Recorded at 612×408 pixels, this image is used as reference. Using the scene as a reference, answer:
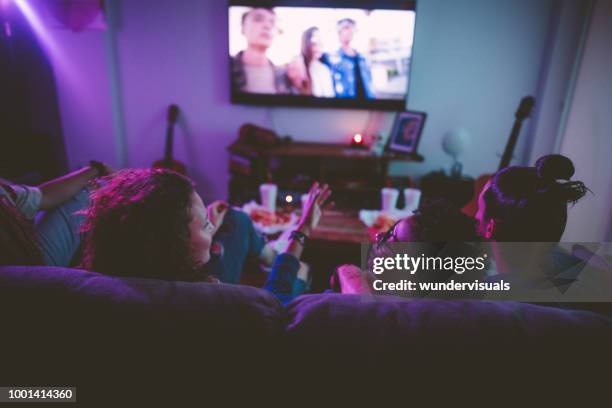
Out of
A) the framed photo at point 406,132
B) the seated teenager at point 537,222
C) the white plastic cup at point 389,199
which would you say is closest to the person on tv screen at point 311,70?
the framed photo at point 406,132

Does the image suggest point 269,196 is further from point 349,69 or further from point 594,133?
point 594,133

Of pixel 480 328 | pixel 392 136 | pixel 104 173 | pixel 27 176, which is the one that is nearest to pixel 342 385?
pixel 480 328

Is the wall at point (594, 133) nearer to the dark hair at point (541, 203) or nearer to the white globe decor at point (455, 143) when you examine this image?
the white globe decor at point (455, 143)

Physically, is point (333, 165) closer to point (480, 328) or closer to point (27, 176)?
point (27, 176)

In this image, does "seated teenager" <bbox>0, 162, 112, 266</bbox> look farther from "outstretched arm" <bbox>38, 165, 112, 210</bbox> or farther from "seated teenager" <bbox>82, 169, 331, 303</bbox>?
"seated teenager" <bbox>82, 169, 331, 303</bbox>

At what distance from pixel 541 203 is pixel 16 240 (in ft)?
4.29

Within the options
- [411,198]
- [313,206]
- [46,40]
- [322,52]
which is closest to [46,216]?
[313,206]

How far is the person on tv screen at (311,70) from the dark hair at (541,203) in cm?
225

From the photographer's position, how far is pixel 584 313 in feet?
2.40

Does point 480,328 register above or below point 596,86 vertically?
below

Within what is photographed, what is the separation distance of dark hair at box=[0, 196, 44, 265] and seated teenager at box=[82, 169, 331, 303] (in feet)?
0.51

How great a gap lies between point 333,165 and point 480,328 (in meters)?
2.83

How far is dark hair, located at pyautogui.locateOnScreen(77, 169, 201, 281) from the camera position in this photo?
35.2 inches

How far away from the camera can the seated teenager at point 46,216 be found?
3.24ft
